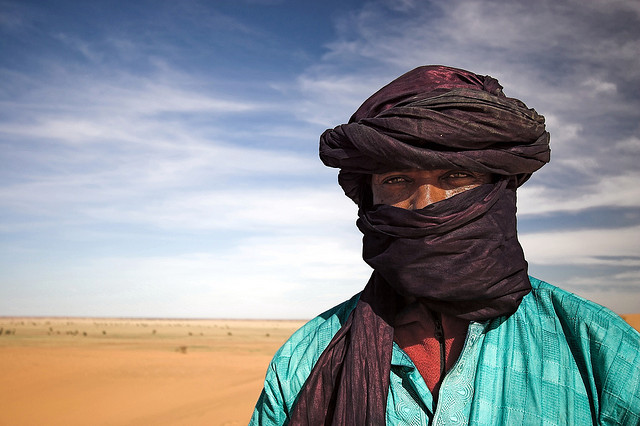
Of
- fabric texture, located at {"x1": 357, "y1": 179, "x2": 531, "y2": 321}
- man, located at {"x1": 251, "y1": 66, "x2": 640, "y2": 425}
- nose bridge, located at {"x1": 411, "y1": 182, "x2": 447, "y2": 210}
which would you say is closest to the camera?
man, located at {"x1": 251, "y1": 66, "x2": 640, "y2": 425}

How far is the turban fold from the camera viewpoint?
204cm

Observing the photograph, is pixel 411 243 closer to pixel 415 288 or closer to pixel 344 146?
pixel 415 288

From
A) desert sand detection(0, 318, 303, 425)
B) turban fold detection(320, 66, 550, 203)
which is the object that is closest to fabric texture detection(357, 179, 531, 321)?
turban fold detection(320, 66, 550, 203)

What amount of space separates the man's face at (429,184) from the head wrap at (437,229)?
6 centimetres

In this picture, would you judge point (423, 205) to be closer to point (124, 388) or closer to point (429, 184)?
point (429, 184)

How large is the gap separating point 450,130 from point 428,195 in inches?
9.9

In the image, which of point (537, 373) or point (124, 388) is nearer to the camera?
point (537, 373)

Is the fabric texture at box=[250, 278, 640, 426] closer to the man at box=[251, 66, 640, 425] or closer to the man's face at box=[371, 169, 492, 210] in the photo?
the man at box=[251, 66, 640, 425]

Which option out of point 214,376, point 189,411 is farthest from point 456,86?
point 214,376

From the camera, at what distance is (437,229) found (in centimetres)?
202

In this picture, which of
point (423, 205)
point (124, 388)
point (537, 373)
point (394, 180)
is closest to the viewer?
point (537, 373)

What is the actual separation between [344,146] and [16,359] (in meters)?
19.0

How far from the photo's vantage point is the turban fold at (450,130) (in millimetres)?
2035

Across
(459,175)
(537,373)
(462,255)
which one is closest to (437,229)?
(462,255)
